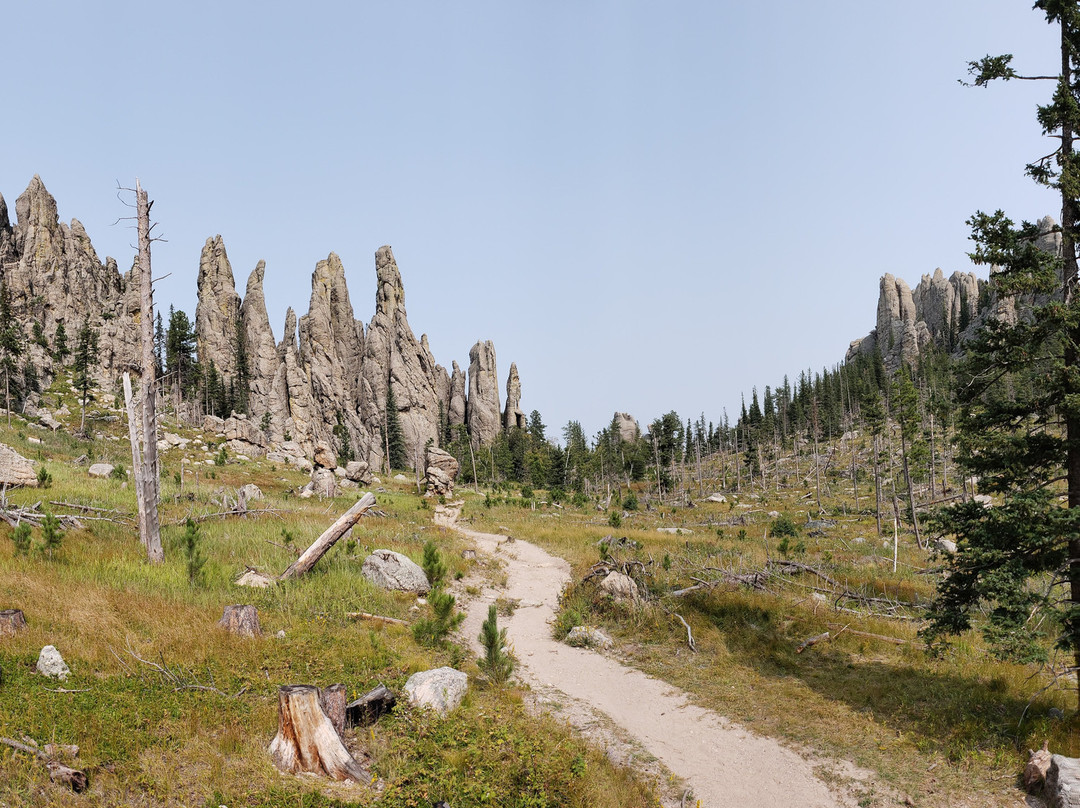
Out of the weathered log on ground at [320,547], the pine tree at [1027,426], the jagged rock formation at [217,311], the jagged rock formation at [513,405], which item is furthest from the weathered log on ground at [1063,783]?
the jagged rock formation at [513,405]

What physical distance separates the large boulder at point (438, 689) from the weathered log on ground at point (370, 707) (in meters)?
0.34

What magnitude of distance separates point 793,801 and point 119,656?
885 cm

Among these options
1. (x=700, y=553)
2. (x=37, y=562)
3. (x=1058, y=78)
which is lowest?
(x=700, y=553)

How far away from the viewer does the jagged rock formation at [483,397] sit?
111 m

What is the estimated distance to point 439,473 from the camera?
43.6 meters

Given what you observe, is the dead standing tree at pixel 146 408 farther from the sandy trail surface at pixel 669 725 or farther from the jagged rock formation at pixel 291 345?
the jagged rock formation at pixel 291 345

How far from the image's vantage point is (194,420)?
7550 cm

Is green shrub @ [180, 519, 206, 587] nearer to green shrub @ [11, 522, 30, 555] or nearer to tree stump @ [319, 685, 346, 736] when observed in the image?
green shrub @ [11, 522, 30, 555]

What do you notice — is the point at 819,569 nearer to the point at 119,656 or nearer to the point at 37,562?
the point at 119,656

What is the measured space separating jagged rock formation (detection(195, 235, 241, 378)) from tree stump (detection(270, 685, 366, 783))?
98895 millimetres

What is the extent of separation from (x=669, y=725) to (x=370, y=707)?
4622 mm

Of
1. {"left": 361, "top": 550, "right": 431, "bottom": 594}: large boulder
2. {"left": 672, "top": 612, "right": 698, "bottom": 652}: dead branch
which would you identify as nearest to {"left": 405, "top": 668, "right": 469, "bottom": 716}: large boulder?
{"left": 672, "top": 612, "right": 698, "bottom": 652}: dead branch

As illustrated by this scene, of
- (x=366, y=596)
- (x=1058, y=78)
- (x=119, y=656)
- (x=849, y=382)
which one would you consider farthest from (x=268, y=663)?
Result: (x=849, y=382)

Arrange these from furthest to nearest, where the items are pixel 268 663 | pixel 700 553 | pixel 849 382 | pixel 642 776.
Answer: pixel 849 382 < pixel 700 553 < pixel 268 663 < pixel 642 776
